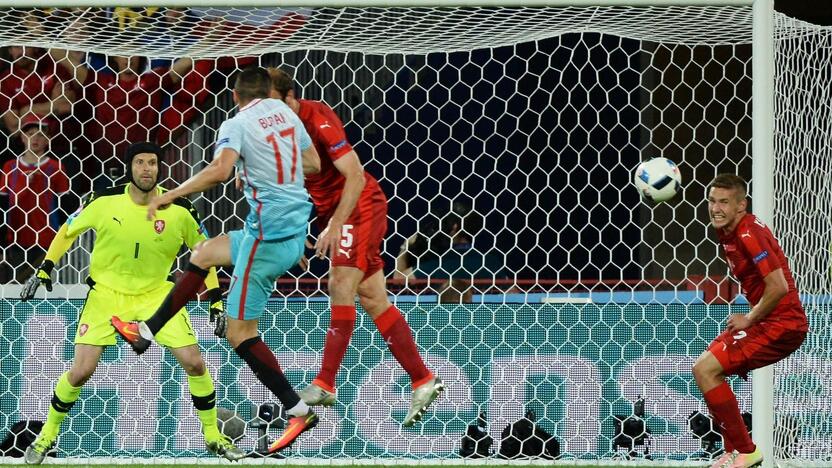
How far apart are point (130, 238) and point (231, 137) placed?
2.13 m

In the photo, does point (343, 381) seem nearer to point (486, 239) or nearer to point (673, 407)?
point (673, 407)

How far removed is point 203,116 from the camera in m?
9.31

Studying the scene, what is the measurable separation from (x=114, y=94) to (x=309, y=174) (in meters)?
3.37

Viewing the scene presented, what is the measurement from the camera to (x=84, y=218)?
7.61 m

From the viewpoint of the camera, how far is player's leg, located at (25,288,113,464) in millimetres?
7355

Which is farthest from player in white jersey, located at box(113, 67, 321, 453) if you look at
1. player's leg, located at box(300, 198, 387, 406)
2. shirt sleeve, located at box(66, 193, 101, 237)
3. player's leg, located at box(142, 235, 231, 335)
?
shirt sleeve, located at box(66, 193, 101, 237)

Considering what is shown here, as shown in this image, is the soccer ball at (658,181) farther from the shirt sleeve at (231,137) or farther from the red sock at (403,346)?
the shirt sleeve at (231,137)

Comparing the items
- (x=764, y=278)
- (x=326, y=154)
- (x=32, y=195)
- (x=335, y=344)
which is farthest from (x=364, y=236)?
(x=32, y=195)

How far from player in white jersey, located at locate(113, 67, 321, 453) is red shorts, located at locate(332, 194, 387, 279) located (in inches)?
12.9

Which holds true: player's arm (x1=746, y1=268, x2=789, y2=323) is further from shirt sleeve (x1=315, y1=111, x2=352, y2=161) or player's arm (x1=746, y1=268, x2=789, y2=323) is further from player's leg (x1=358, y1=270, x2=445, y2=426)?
shirt sleeve (x1=315, y1=111, x2=352, y2=161)

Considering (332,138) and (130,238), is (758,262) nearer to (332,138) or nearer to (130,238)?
(332,138)

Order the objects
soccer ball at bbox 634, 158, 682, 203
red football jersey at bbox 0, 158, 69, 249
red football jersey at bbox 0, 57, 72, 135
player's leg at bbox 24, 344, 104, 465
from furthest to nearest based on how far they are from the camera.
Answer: red football jersey at bbox 0, 57, 72, 135, red football jersey at bbox 0, 158, 69, 249, player's leg at bbox 24, 344, 104, 465, soccer ball at bbox 634, 158, 682, 203

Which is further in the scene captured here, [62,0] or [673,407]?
[673,407]

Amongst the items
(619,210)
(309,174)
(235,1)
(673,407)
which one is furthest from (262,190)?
(619,210)
